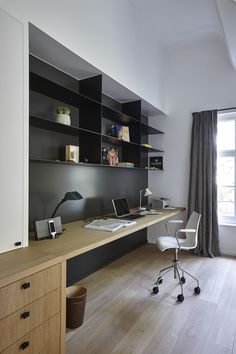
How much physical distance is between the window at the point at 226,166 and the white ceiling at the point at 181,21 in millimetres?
980

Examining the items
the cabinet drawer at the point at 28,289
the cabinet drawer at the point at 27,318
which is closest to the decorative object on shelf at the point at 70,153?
the cabinet drawer at the point at 28,289

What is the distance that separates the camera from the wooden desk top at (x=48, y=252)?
4.14 feet

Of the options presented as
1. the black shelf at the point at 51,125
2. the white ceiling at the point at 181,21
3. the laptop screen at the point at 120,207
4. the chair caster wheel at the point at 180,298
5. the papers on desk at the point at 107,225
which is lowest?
the chair caster wheel at the point at 180,298

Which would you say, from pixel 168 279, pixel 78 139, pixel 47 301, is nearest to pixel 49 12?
pixel 78 139

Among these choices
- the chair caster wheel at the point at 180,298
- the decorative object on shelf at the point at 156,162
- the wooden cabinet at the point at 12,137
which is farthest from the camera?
the decorative object on shelf at the point at 156,162

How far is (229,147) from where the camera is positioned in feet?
12.6

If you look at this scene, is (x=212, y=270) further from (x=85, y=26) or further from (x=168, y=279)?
(x=85, y=26)

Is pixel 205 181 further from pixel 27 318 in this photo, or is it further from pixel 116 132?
pixel 27 318

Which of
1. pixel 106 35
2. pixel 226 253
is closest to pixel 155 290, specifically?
pixel 226 253

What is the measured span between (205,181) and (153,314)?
2.25 metres

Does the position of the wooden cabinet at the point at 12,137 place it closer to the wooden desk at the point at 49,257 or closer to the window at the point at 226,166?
the wooden desk at the point at 49,257

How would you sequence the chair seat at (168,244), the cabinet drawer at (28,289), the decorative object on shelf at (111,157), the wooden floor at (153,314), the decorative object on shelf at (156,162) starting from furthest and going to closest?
1. the decorative object on shelf at (156,162)
2. the decorative object on shelf at (111,157)
3. the chair seat at (168,244)
4. the wooden floor at (153,314)
5. the cabinet drawer at (28,289)

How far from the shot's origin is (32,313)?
1.30 m

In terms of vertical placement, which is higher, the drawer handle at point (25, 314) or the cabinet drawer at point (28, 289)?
the cabinet drawer at point (28, 289)
